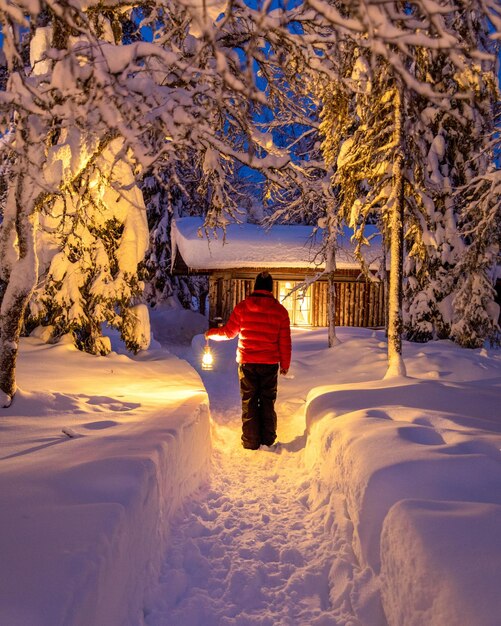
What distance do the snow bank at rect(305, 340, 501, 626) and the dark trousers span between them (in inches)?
23.5

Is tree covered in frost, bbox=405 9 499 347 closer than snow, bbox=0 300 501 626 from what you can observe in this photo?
No

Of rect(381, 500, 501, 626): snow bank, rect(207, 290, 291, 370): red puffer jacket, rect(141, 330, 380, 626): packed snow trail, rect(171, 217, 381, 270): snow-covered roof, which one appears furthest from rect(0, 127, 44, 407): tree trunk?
rect(171, 217, 381, 270): snow-covered roof

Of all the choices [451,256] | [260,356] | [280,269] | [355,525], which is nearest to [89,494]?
[355,525]

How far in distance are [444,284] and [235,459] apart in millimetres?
10689

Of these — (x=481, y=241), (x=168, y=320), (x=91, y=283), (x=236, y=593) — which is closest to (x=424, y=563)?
(x=236, y=593)

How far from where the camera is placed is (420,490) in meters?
3.04

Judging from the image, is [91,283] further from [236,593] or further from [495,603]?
[495,603]

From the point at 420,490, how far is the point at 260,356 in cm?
397

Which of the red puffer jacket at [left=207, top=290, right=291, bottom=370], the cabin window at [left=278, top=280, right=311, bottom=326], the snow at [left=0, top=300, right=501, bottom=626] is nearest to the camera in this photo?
the snow at [left=0, top=300, right=501, bottom=626]

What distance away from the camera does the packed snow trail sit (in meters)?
2.99

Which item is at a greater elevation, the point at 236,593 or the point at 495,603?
the point at 495,603

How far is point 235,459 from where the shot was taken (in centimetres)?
634

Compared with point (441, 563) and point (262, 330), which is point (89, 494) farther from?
point (262, 330)

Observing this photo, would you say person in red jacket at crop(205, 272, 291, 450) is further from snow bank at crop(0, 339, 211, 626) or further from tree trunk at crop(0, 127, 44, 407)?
tree trunk at crop(0, 127, 44, 407)
